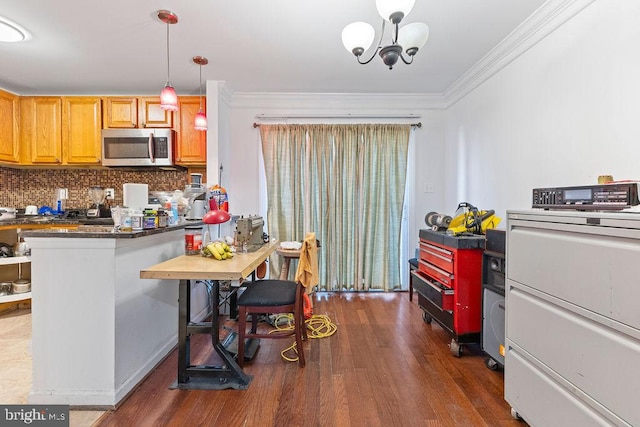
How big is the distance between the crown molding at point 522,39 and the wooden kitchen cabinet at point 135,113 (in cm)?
336

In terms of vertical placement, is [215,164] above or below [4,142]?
below

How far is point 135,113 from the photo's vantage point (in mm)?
3504

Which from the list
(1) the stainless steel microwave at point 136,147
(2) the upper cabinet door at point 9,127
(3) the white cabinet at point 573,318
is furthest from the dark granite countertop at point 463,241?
(2) the upper cabinet door at point 9,127

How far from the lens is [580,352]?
1160mm

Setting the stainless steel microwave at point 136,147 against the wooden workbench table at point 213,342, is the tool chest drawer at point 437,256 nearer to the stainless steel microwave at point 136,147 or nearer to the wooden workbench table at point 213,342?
the wooden workbench table at point 213,342

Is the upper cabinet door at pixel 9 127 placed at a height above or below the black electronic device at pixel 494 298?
above

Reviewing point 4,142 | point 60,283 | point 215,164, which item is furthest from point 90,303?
point 4,142

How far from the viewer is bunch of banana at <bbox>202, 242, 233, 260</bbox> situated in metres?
1.85

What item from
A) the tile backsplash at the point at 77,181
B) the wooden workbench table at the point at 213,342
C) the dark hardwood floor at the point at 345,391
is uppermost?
the tile backsplash at the point at 77,181

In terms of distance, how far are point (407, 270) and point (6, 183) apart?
516 centimetres

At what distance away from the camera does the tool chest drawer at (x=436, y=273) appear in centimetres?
224

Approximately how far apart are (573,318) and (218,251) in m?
1.80

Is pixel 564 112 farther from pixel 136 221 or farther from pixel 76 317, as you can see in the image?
pixel 76 317

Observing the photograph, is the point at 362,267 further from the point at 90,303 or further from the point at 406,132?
the point at 90,303
